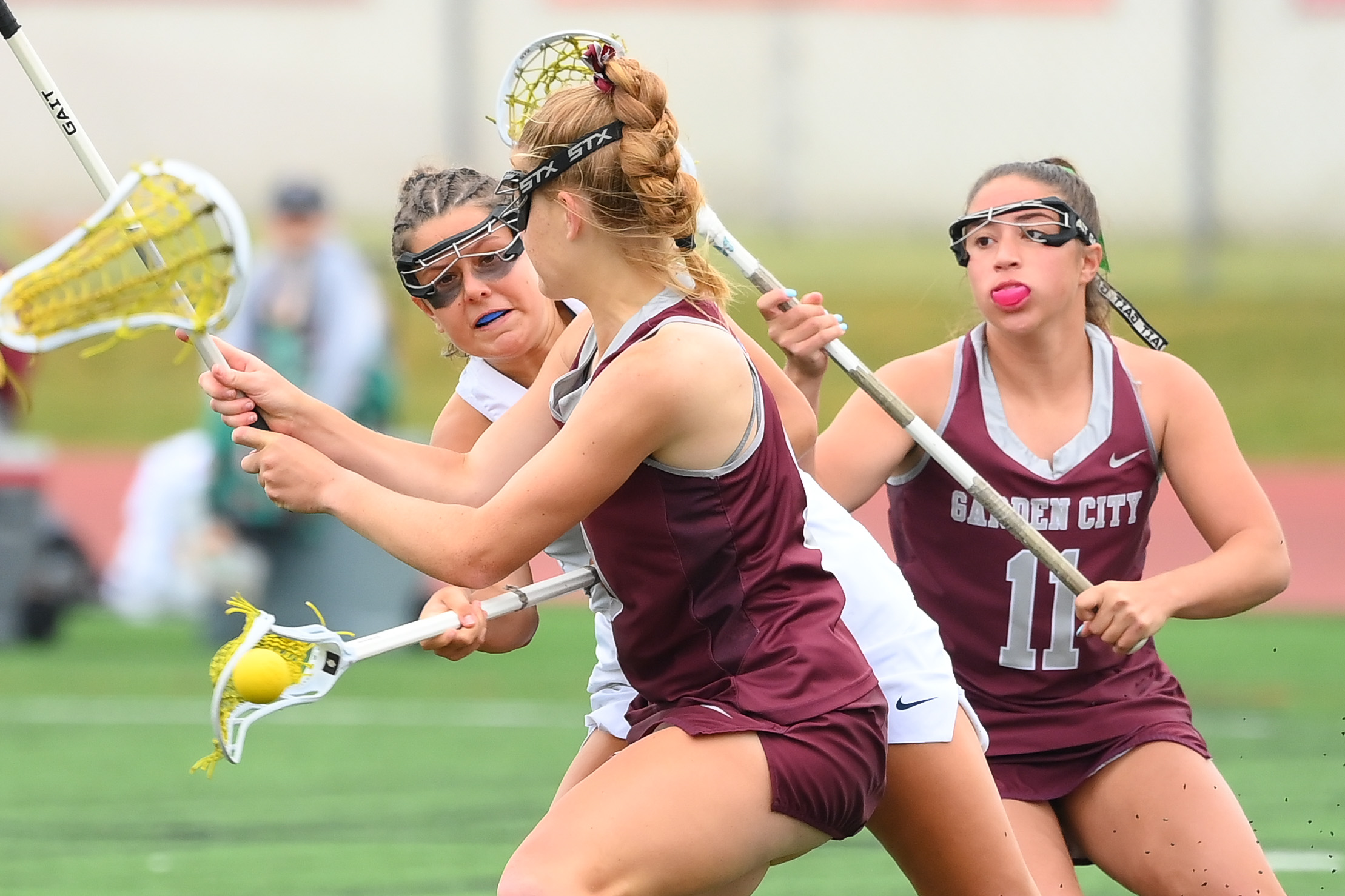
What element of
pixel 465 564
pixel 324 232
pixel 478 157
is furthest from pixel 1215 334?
pixel 465 564

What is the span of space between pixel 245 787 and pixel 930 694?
3870 millimetres

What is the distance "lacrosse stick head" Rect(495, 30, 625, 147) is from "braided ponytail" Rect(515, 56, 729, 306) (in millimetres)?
452

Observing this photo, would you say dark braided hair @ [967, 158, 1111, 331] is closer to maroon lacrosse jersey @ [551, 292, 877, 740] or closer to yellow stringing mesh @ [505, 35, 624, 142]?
yellow stringing mesh @ [505, 35, 624, 142]

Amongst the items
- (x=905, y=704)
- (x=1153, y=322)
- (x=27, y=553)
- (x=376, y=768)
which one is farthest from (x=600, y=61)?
(x=1153, y=322)

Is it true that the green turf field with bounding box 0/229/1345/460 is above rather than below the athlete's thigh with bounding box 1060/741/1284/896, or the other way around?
below

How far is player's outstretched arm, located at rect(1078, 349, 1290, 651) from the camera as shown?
3609mm

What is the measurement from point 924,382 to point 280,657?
1.55 meters

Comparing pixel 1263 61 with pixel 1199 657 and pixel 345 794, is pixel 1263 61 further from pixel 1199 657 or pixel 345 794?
pixel 345 794

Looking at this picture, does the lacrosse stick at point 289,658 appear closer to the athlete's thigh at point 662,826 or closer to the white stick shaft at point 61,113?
the athlete's thigh at point 662,826

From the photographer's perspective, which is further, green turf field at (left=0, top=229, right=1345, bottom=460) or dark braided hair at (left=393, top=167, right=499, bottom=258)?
green turf field at (left=0, top=229, right=1345, bottom=460)

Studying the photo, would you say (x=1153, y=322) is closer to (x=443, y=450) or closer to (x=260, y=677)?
(x=443, y=450)

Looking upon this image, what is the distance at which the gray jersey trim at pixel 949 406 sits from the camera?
3932 millimetres

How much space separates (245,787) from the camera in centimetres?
657

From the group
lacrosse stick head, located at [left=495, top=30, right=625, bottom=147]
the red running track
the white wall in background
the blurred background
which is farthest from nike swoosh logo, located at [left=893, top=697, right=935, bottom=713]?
the white wall in background
